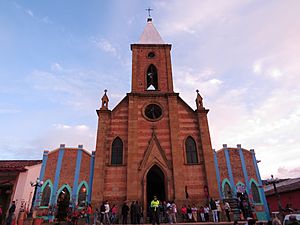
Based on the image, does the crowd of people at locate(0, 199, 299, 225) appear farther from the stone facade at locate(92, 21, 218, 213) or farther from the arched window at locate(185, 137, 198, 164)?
the arched window at locate(185, 137, 198, 164)

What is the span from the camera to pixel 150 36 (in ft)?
96.2

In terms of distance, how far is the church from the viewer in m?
18.7

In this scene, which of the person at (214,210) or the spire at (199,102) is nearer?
the person at (214,210)

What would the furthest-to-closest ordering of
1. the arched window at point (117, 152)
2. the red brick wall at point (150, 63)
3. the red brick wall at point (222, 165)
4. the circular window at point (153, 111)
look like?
the red brick wall at point (222, 165) < the red brick wall at point (150, 63) < the circular window at point (153, 111) < the arched window at point (117, 152)

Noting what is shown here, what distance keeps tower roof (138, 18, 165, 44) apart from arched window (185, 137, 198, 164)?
1423cm

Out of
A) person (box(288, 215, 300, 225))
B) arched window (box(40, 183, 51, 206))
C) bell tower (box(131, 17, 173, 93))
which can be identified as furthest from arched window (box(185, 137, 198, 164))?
arched window (box(40, 183, 51, 206))

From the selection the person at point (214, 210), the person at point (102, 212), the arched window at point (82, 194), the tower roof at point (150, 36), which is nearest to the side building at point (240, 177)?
the person at point (214, 210)

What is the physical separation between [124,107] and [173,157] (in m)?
7.45

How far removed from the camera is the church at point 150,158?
18656 millimetres

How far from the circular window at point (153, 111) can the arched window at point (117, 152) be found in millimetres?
4084

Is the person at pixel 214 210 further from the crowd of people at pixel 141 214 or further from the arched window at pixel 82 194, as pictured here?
the arched window at pixel 82 194

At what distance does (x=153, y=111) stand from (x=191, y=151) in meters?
5.78

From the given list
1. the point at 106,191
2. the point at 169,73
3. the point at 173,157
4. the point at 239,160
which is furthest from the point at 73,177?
the point at 239,160

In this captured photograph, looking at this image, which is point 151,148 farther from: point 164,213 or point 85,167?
point 85,167
